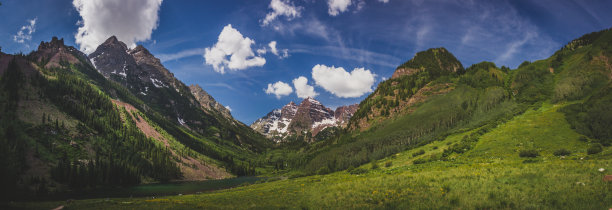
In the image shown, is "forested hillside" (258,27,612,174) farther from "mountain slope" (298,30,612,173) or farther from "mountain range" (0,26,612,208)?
"mountain range" (0,26,612,208)

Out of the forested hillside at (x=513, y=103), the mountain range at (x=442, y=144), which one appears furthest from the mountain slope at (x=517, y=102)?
the mountain range at (x=442, y=144)

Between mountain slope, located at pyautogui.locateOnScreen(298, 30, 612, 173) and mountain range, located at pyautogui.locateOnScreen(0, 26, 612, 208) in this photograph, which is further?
mountain slope, located at pyautogui.locateOnScreen(298, 30, 612, 173)

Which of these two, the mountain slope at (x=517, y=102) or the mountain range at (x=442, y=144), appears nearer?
the mountain range at (x=442, y=144)

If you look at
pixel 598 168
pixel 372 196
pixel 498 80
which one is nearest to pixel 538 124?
pixel 598 168

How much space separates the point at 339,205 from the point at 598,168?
21270 mm

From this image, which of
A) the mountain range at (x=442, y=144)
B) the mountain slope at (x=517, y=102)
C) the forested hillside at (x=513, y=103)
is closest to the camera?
the mountain range at (x=442, y=144)

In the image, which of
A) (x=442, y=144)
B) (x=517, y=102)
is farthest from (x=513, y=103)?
(x=442, y=144)

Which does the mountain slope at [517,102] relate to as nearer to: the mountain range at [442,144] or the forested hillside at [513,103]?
the forested hillside at [513,103]

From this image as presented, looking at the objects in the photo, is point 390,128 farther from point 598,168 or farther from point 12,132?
point 12,132

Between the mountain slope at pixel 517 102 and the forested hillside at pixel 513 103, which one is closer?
the forested hillside at pixel 513 103

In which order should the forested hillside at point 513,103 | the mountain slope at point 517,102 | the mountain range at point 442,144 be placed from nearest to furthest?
the mountain range at point 442,144
the forested hillside at point 513,103
the mountain slope at point 517,102

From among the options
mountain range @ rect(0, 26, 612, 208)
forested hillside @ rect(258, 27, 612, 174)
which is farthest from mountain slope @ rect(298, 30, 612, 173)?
mountain range @ rect(0, 26, 612, 208)

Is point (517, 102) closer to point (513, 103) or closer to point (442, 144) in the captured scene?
point (513, 103)

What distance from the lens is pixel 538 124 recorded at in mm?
64625
